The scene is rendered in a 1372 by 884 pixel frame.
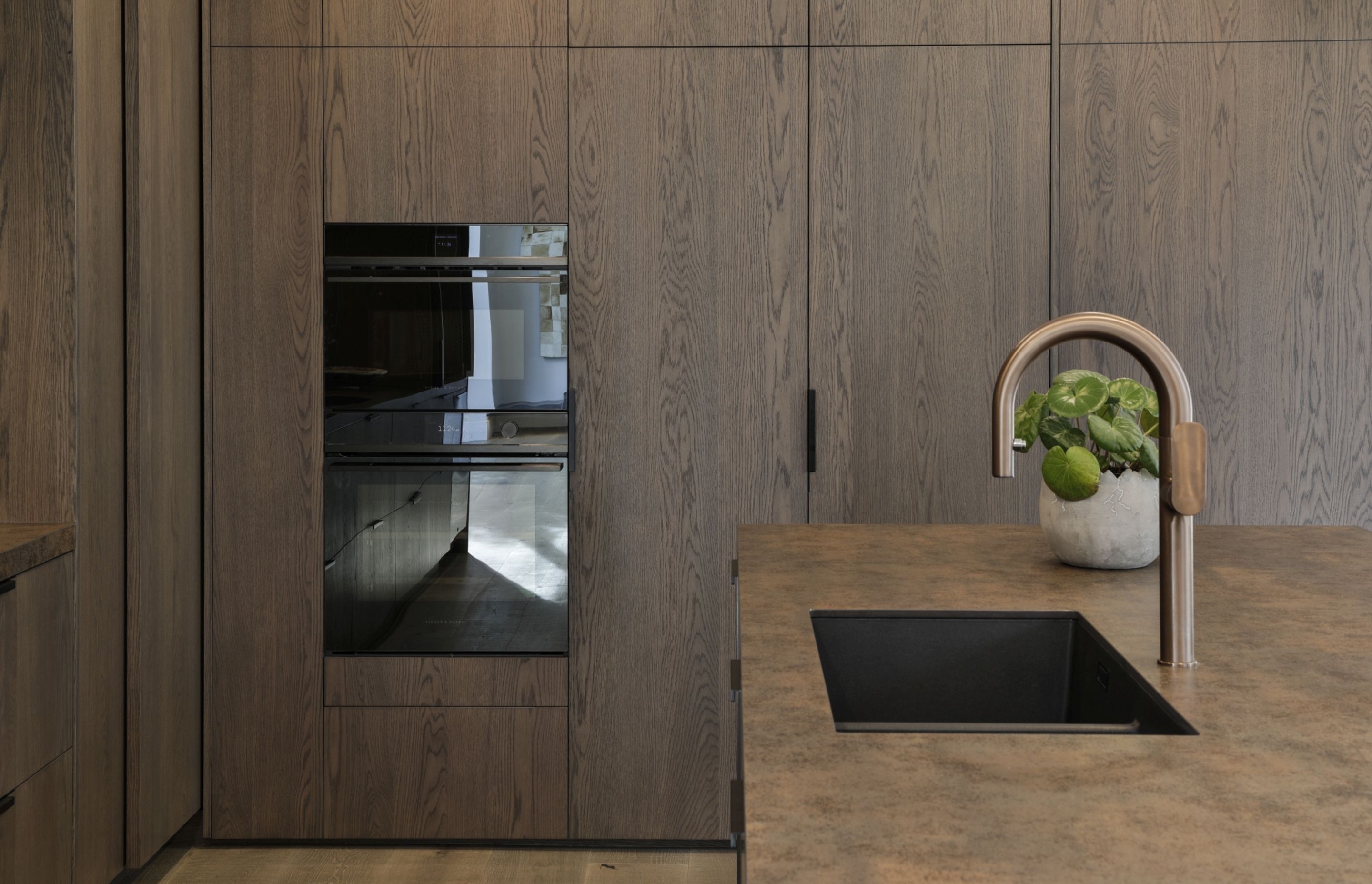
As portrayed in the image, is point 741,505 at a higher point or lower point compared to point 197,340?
lower

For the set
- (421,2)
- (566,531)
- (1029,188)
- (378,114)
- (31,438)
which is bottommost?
(566,531)

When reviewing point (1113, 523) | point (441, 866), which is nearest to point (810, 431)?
point (1113, 523)

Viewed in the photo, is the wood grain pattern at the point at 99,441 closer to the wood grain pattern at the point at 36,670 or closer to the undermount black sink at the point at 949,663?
the wood grain pattern at the point at 36,670

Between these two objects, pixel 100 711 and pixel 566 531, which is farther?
pixel 566 531

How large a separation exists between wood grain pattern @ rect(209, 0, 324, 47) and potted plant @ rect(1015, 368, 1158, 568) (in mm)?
2017

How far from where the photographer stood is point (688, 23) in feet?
9.00

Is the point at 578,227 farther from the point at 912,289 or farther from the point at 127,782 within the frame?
the point at 127,782

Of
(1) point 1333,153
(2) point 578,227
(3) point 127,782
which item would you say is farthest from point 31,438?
(1) point 1333,153

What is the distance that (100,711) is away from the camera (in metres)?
2.34

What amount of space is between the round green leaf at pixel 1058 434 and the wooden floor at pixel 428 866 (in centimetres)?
143

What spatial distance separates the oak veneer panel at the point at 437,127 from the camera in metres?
2.74

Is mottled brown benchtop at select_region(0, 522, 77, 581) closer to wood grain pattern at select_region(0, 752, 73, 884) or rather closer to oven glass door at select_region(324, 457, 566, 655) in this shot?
wood grain pattern at select_region(0, 752, 73, 884)

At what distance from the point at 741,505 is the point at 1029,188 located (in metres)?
1.04

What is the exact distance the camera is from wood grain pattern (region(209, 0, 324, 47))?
2721 millimetres
